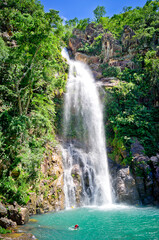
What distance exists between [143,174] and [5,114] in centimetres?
1027

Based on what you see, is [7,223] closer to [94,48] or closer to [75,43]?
[94,48]

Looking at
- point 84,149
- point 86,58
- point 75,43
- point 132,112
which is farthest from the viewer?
point 75,43

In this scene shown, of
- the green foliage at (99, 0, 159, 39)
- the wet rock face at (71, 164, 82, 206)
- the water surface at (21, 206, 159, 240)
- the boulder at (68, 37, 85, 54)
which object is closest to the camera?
the water surface at (21, 206, 159, 240)

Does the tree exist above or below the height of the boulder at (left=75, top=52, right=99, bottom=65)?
above

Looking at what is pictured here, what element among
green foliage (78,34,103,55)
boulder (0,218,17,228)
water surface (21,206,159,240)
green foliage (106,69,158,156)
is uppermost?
green foliage (78,34,103,55)

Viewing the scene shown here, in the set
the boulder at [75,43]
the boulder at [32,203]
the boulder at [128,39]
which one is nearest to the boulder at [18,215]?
the boulder at [32,203]

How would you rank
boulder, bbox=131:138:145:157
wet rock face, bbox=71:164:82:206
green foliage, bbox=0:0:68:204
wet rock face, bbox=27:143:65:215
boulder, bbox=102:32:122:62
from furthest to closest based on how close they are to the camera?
boulder, bbox=102:32:122:62 < boulder, bbox=131:138:145:157 < wet rock face, bbox=71:164:82:206 < wet rock face, bbox=27:143:65:215 < green foliage, bbox=0:0:68:204

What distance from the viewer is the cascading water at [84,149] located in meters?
11.9

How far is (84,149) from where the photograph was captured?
15.1 m

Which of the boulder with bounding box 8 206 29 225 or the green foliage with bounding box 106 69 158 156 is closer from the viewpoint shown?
the boulder with bounding box 8 206 29 225

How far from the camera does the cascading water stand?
39.0 feet

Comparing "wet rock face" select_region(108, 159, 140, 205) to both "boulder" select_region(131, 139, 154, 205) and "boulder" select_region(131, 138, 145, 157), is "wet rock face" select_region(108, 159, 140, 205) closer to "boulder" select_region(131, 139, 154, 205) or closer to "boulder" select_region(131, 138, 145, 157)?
"boulder" select_region(131, 139, 154, 205)

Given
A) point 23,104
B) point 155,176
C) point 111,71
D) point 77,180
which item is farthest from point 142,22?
point 77,180

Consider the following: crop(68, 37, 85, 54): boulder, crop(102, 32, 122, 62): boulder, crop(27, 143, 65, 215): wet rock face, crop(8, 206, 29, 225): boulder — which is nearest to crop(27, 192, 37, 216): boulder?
crop(27, 143, 65, 215): wet rock face
